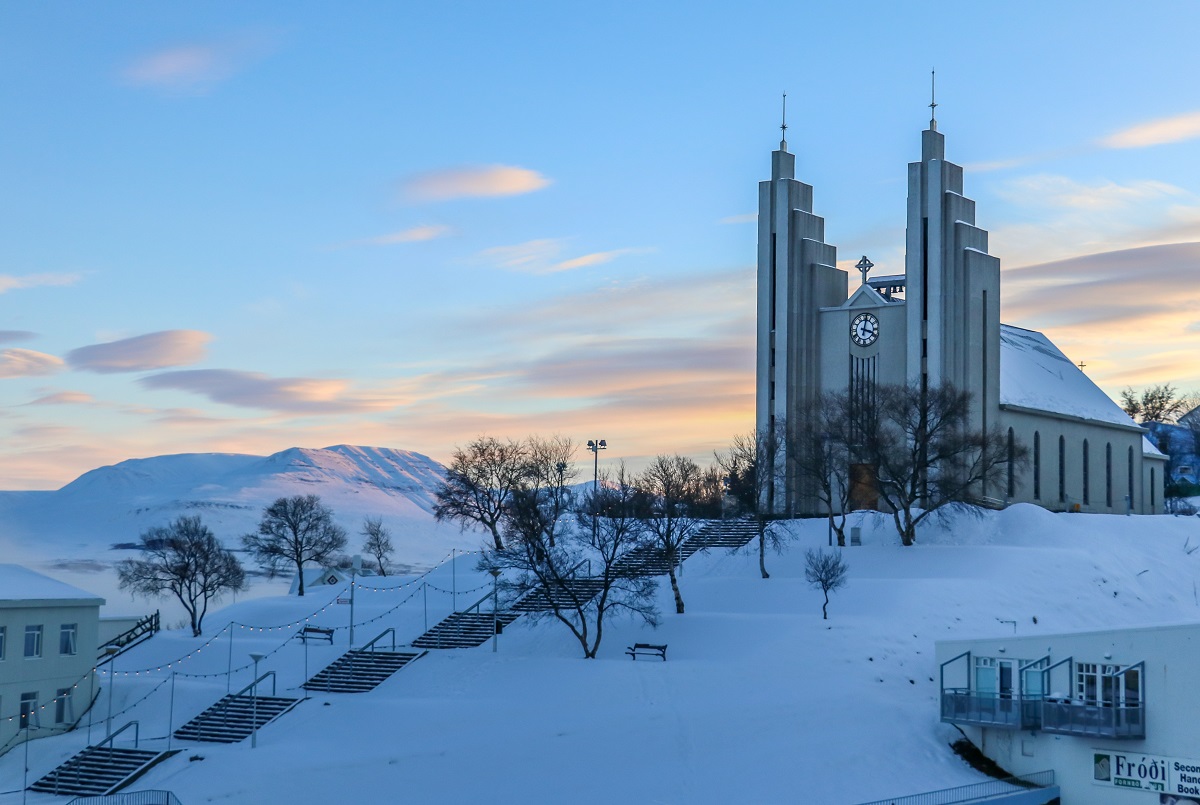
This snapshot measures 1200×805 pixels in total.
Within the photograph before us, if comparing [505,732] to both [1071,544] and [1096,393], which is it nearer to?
[1071,544]

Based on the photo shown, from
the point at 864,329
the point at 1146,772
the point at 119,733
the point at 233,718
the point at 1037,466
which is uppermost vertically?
the point at 864,329

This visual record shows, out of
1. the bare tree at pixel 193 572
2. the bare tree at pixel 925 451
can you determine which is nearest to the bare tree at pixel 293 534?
the bare tree at pixel 193 572

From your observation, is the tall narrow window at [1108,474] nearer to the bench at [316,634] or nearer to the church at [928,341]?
the church at [928,341]

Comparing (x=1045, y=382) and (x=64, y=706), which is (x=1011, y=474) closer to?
(x=1045, y=382)

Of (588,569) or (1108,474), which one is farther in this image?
(1108,474)

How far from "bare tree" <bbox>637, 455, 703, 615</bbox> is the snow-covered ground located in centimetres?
179

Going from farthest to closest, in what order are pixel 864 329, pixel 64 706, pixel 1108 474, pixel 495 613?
pixel 1108 474 < pixel 864 329 < pixel 495 613 < pixel 64 706

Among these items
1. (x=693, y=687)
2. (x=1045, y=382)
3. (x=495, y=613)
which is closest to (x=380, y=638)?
(x=495, y=613)

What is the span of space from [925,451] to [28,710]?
1351 inches

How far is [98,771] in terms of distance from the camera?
1510 inches

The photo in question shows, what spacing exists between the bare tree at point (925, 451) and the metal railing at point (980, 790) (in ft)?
69.3

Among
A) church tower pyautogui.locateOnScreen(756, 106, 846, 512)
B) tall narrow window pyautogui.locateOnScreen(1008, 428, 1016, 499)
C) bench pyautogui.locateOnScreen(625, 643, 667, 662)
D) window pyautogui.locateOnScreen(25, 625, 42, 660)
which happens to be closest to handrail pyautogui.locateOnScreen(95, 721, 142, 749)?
window pyautogui.locateOnScreen(25, 625, 42, 660)

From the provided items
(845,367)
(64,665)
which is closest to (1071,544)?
(845,367)

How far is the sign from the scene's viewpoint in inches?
1236
